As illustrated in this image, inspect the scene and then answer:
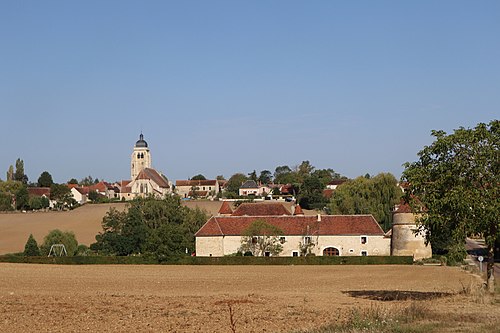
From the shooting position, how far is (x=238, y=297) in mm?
33844

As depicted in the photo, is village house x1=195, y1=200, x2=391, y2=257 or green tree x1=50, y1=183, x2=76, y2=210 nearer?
village house x1=195, y1=200, x2=391, y2=257

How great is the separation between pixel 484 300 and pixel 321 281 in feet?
63.7

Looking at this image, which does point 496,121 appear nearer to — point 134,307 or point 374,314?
point 374,314

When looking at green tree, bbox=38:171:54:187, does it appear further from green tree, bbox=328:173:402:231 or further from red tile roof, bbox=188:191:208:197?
green tree, bbox=328:173:402:231

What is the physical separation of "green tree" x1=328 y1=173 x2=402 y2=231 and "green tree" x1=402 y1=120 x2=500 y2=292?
59835 millimetres

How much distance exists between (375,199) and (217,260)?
32302mm

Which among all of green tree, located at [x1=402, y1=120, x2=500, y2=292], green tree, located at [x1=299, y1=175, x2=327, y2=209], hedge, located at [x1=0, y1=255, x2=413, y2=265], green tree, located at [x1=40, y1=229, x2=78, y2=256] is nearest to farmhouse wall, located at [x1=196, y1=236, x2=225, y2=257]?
hedge, located at [x1=0, y1=255, x2=413, y2=265]

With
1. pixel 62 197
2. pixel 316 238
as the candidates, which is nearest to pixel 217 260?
pixel 316 238

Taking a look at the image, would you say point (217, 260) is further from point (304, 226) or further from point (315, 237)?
point (315, 237)

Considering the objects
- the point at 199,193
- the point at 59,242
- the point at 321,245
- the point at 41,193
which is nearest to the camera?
the point at 321,245

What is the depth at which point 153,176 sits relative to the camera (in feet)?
561

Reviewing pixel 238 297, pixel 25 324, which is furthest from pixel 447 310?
pixel 25 324

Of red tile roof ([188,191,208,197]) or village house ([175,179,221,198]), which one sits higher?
village house ([175,179,221,198])

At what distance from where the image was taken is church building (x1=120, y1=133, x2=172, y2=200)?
166m
